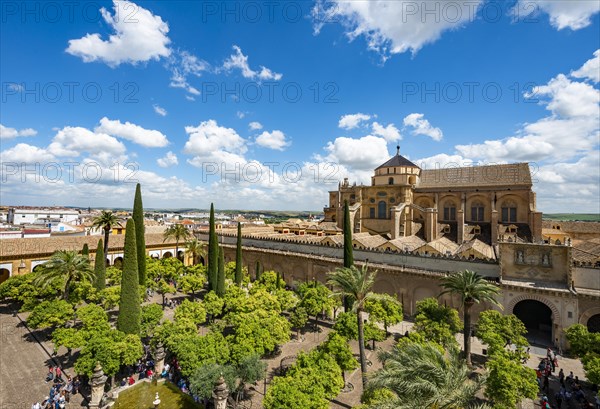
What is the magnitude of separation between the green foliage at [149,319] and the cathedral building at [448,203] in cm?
2751

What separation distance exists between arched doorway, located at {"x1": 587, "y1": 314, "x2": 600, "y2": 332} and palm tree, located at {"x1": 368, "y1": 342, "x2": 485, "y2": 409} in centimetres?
1627

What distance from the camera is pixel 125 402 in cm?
1495

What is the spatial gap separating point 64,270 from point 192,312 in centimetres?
1184

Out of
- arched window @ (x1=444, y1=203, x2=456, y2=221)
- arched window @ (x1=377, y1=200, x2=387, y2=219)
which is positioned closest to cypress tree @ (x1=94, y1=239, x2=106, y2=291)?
arched window @ (x1=377, y1=200, x2=387, y2=219)

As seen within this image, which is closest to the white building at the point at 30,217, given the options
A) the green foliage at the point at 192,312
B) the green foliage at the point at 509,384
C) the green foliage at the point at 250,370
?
the green foliage at the point at 192,312

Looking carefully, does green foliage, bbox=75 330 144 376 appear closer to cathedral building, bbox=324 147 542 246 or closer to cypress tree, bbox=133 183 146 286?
cypress tree, bbox=133 183 146 286

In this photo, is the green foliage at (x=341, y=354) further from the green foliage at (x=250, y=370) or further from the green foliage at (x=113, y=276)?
the green foliage at (x=113, y=276)

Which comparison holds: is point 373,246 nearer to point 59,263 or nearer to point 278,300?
point 278,300

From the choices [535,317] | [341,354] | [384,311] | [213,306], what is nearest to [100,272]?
[213,306]

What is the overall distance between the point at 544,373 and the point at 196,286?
26739mm

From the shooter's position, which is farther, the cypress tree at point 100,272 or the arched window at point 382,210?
the arched window at point 382,210

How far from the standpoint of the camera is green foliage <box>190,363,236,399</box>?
13477mm

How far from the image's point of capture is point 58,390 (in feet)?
51.5

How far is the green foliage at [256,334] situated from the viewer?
1562cm
